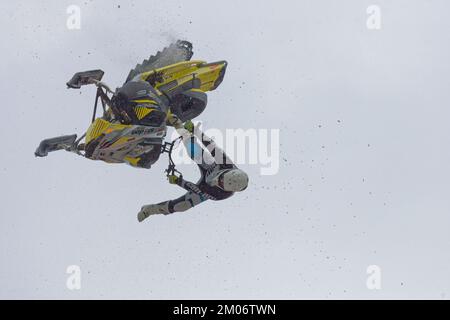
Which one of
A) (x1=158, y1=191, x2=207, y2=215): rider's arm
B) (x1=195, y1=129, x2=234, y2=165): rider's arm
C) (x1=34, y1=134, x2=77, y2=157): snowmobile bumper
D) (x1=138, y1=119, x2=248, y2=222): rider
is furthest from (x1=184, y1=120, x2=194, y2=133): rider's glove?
(x1=34, y1=134, x2=77, y2=157): snowmobile bumper

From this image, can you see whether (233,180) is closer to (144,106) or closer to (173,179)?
(173,179)

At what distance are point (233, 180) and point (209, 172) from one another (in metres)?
0.79

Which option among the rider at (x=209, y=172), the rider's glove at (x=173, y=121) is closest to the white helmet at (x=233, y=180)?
the rider at (x=209, y=172)

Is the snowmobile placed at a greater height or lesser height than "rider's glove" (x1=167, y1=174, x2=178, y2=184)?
greater

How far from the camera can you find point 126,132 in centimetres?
2431

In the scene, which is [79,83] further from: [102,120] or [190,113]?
[190,113]

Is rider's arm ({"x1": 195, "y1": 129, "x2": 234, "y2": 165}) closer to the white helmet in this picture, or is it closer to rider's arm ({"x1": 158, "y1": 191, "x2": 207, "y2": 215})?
the white helmet

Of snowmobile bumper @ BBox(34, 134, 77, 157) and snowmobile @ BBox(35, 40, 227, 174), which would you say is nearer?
snowmobile @ BBox(35, 40, 227, 174)

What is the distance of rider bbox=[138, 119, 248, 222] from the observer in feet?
78.9

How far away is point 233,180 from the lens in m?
24.0

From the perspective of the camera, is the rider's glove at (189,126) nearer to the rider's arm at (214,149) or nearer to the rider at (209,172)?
the rider at (209,172)

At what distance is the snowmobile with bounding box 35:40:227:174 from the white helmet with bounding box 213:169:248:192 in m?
1.21

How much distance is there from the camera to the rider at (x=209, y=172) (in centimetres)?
2405

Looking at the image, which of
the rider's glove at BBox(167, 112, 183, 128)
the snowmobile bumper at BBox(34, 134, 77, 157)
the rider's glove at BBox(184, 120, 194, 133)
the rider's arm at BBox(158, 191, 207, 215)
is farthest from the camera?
the snowmobile bumper at BBox(34, 134, 77, 157)
